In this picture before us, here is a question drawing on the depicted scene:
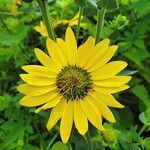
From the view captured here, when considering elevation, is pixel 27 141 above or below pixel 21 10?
below

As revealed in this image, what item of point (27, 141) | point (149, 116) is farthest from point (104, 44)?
point (27, 141)

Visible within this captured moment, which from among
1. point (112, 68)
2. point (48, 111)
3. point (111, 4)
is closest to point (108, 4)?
point (111, 4)

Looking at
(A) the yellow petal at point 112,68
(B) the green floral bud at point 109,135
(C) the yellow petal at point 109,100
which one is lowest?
(B) the green floral bud at point 109,135

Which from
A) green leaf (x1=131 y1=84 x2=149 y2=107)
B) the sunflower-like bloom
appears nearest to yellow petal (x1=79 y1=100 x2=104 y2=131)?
the sunflower-like bloom

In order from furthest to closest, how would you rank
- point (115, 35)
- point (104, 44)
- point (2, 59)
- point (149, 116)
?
point (2, 59) < point (115, 35) < point (149, 116) < point (104, 44)

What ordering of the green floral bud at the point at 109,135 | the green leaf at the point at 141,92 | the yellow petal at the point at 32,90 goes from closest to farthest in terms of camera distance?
the yellow petal at the point at 32,90 < the green floral bud at the point at 109,135 < the green leaf at the point at 141,92

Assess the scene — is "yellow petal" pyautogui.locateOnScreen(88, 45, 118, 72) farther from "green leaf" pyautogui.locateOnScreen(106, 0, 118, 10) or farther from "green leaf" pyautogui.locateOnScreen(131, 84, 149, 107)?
"green leaf" pyautogui.locateOnScreen(131, 84, 149, 107)

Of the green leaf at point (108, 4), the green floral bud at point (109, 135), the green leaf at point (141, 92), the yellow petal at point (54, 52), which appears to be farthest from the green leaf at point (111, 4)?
the green leaf at point (141, 92)

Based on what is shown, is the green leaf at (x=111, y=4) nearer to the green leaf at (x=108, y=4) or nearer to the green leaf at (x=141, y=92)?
the green leaf at (x=108, y=4)

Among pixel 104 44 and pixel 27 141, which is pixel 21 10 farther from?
pixel 104 44
